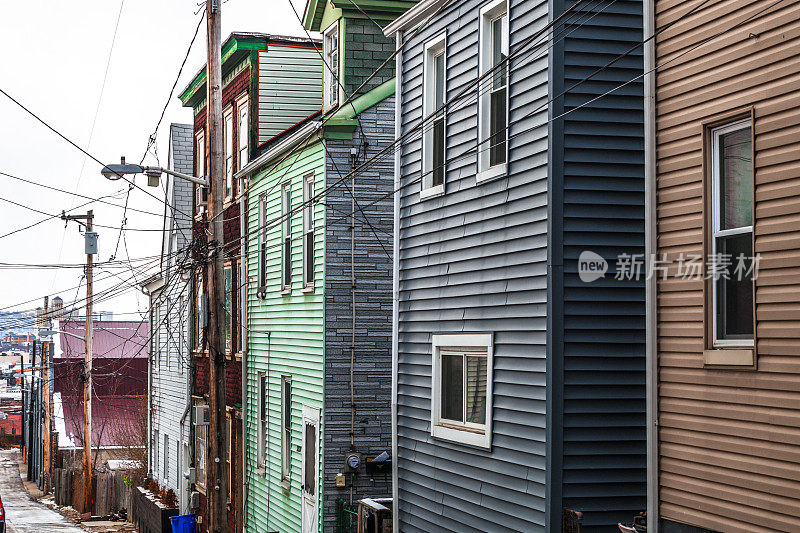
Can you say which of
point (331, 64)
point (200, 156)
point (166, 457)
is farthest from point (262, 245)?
point (166, 457)

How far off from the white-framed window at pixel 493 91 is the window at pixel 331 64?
7.48 meters

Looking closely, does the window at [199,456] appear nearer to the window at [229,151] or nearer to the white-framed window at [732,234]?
the window at [229,151]

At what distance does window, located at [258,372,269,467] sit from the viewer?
902 inches

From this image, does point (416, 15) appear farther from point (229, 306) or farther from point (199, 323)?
point (199, 323)

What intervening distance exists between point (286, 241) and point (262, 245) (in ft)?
7.99

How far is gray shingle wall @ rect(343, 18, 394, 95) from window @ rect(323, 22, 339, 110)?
38cm

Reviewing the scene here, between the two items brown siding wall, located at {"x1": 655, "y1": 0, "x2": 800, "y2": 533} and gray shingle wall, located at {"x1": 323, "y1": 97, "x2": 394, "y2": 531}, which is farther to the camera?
gray shingle wall, located at {"x1": 323, "y1": 97, "x2": 394, "y2": 531}

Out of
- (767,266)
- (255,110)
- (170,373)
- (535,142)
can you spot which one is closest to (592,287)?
(535,142)

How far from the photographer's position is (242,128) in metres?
25.7

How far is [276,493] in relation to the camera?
21719mm

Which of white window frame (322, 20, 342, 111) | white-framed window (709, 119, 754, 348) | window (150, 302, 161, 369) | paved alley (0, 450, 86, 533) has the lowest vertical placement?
paved alley (0, 450, 86, 533)

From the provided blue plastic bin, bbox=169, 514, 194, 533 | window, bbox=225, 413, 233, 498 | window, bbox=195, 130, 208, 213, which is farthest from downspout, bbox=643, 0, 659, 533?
window, bbox=195, 130, 208, 213

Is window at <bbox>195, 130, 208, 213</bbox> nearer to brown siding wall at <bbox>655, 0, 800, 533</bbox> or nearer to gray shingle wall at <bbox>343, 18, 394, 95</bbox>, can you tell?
gray shingle wall at <bbox>343, 18, 394, 95</bbox>

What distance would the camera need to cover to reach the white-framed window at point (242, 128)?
25.1 m
